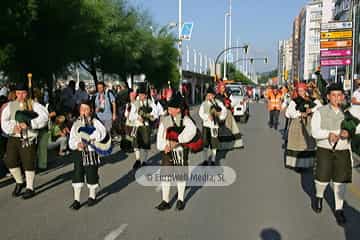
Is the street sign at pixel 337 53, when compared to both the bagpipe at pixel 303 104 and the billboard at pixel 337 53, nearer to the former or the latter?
the billboard at pixel 337 53

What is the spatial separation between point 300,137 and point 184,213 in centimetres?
401

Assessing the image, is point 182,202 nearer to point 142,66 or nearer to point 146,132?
point 146,132

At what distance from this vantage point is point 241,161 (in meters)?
11.5

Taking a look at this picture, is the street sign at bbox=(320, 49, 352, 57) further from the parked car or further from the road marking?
the road marking

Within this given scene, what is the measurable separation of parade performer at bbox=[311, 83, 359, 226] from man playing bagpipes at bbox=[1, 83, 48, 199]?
4204mm

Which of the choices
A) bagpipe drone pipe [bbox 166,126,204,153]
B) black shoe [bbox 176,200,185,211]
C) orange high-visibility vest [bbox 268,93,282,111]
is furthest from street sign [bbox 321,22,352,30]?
black shoe [bbox 176,200,185,211]

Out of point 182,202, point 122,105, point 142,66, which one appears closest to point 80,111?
point 182,202

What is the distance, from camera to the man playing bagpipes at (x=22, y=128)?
7445 mm

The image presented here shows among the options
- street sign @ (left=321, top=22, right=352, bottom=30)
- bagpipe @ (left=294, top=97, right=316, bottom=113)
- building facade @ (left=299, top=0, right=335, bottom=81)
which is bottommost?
bagpipe @ (left=294, top=97, right=316, bottom=113)

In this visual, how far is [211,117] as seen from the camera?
10.3 metres

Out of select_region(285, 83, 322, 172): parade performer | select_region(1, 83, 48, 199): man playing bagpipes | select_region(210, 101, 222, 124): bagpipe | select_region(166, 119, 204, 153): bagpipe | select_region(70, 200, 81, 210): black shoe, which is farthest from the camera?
select_region(210, 101, 222, 124): bagpipe

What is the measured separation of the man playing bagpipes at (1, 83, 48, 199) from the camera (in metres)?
7.45

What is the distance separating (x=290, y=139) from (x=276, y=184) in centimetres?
152

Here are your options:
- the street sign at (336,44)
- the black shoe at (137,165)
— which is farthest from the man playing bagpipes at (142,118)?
the street sign at (336,44)
